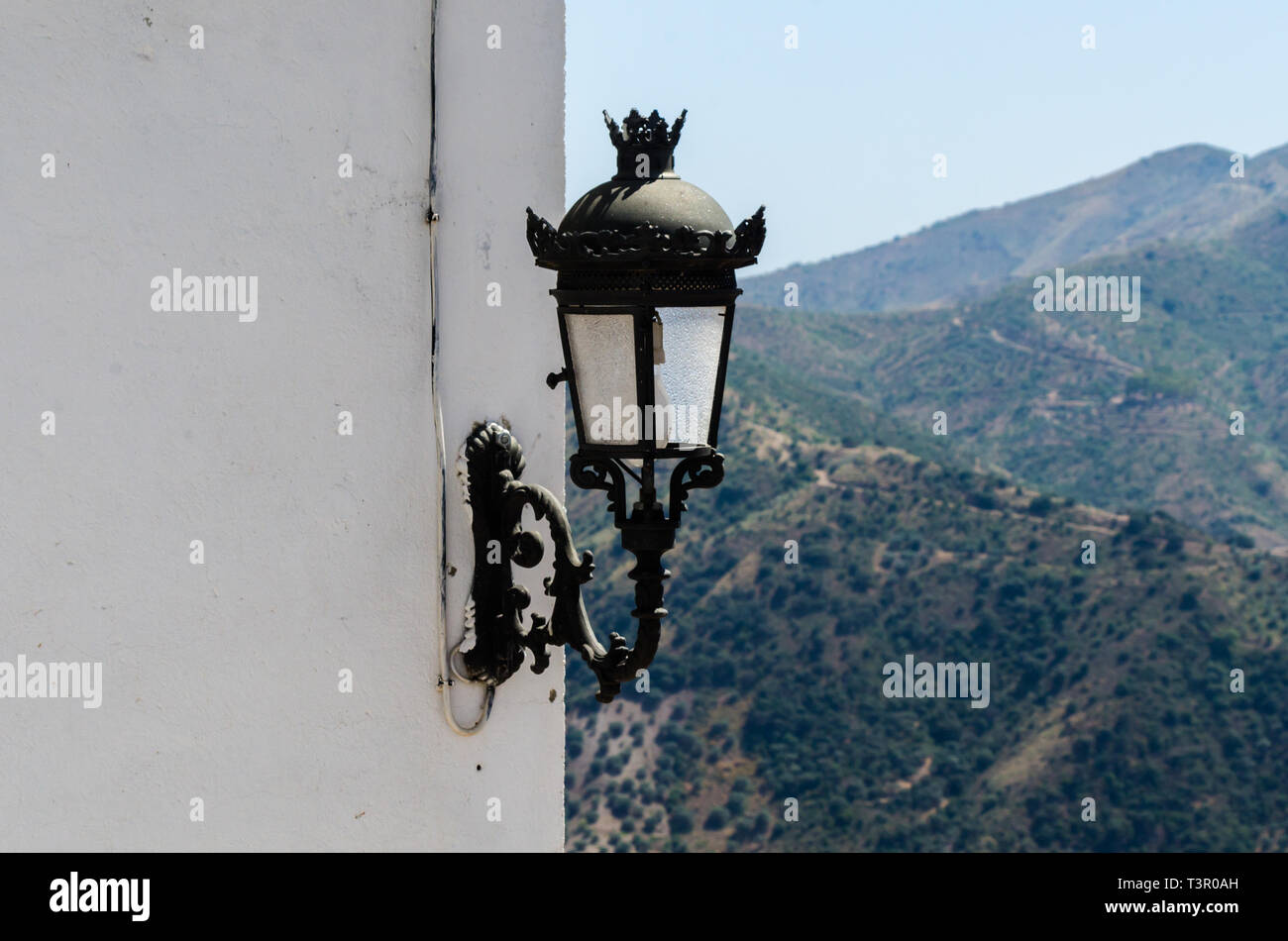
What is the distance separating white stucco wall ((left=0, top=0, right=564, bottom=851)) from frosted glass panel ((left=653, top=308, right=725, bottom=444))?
554 mm

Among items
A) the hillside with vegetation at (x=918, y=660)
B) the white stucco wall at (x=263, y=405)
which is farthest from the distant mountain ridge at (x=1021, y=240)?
the white stucco wall at (x=263, y=405)

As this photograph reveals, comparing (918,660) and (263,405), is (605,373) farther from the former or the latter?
(918,660)

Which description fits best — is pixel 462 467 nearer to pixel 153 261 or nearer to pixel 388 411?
pixel 388 411

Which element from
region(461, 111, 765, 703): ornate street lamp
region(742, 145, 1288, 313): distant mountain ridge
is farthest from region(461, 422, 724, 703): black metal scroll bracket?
region(742, 145, 1288, 313): distant mountain ridge

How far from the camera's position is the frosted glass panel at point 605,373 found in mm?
2791

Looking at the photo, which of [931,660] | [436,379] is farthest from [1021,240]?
[436,379]

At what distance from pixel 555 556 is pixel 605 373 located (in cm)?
51

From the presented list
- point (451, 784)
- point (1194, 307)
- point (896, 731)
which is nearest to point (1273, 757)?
point (896, 731)

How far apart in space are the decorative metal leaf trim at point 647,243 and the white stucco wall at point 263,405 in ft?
1.64

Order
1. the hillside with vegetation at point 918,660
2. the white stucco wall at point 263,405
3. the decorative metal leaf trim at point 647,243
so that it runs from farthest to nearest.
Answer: the hillside with vegetation at point 918,660
the white stucco wall at point 263,405
the decorative metal leaf trim at point 647,243

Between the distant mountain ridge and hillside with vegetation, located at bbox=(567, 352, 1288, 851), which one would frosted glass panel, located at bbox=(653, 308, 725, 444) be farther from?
the distant mountain ridge

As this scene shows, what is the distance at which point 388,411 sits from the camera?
3186 millimetres

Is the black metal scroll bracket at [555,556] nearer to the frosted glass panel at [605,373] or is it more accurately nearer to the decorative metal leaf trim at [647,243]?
the frosted glass panel at [605,373]

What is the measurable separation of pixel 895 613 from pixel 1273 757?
41.3 ft
